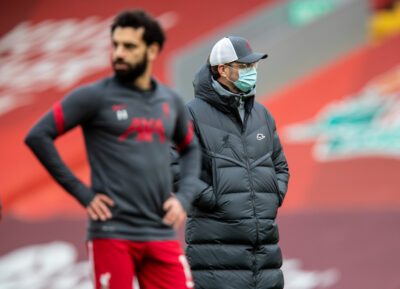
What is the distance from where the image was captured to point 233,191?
14.4ft

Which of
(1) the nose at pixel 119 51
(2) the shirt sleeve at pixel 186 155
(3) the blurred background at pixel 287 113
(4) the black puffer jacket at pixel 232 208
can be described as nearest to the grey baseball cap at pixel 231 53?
(4) the black puffer jacket at pixel 232 208

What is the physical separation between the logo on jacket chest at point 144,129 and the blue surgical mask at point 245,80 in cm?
108

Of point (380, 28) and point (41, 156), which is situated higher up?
point (41, 156)

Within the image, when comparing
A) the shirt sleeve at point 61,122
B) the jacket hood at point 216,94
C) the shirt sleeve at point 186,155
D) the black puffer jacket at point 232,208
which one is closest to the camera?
the shirt sleeve at point 61,122

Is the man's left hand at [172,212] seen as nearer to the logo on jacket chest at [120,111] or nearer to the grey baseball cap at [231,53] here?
the logo on jacket chest at [120,111]

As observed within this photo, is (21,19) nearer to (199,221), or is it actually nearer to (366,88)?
(366,88)

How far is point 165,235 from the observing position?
11.6ft

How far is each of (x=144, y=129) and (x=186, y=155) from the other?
445 millimetres

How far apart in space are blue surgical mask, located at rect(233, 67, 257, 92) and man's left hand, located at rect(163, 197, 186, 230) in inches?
43.3

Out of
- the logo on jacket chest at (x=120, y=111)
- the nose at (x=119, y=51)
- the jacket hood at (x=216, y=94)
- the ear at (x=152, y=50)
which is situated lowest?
the jacket hood at (x=216, y=94)

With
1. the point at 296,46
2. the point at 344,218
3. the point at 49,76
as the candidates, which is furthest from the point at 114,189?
the point at 296,46

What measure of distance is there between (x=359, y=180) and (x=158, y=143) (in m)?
5.94

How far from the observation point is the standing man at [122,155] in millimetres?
3391

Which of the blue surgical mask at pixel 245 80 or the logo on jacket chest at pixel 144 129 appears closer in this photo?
the logo on jacket chest at pixel 144 129
